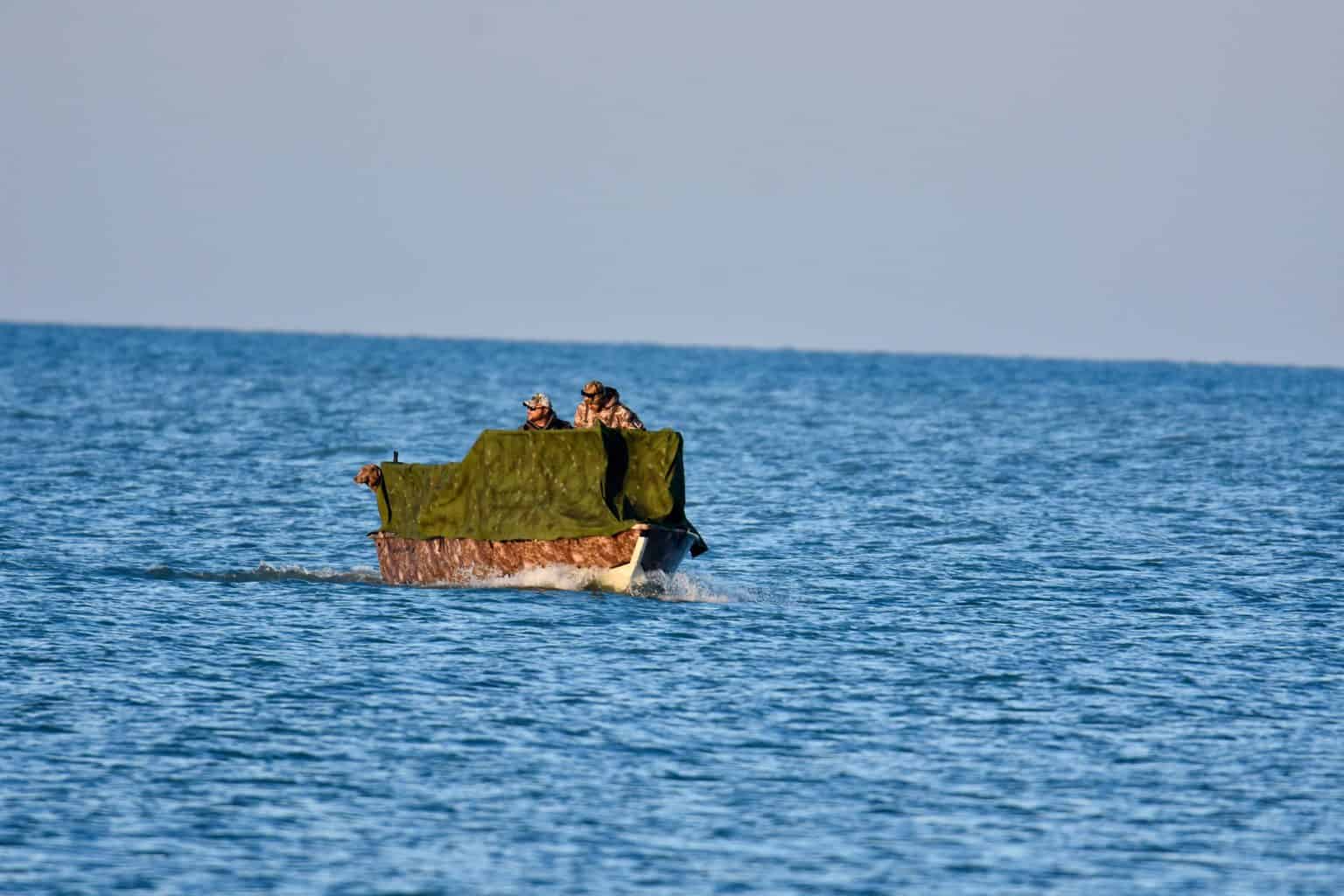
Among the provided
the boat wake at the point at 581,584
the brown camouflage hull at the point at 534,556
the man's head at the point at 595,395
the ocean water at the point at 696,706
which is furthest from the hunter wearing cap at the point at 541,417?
the ocean water at the point at 696,706

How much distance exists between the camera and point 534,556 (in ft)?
97.5

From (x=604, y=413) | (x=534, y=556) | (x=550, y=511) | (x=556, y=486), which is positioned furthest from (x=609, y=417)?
(x=534, y=556)

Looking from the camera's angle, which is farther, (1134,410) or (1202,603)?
(1134,410)

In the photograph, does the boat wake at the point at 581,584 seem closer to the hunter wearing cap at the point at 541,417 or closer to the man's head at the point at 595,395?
the hunter wearing cap at the point at 541,417

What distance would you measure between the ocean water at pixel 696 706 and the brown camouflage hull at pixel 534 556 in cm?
50

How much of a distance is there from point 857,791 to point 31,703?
9227mm

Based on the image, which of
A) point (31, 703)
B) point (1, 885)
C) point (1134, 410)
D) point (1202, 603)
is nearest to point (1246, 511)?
point (1202, 603)

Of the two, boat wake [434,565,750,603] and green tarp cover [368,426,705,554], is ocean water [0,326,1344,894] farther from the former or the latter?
green tarp cover [368,426,705,554]

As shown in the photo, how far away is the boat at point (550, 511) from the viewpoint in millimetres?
28547

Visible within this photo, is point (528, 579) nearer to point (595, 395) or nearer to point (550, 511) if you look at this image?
point (550, 511)

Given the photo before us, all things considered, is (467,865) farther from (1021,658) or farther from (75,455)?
(75,455)

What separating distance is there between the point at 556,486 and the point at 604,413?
144 centimetres

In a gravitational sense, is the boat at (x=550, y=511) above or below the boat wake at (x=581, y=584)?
above

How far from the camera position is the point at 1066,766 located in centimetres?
1888
